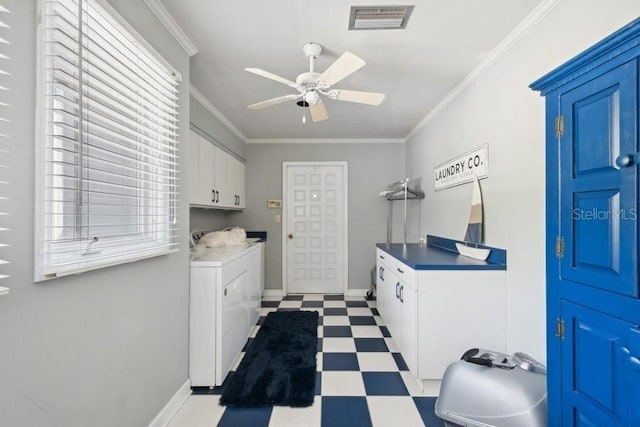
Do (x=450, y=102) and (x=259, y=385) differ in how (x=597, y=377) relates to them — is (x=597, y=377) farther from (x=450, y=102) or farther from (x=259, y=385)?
(x=450, y=102)

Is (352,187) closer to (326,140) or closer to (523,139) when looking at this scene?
(326,140)

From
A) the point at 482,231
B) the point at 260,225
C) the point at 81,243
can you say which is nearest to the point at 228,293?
the point at 81,243

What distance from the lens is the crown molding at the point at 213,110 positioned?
2.77 meters

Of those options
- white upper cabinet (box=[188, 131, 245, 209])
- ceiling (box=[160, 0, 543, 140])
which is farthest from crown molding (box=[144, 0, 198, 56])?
white upper cabinet (box=[188, 131, 245, 209])

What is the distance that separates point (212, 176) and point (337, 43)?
6.24 ft

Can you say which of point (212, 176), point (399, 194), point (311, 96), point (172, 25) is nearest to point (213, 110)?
point (212, 176)

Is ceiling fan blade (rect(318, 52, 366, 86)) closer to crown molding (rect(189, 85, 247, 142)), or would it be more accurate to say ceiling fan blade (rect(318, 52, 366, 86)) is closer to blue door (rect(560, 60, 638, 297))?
blue door (rect(560, 60, 638, 297))

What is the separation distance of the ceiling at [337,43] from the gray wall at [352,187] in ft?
4.48

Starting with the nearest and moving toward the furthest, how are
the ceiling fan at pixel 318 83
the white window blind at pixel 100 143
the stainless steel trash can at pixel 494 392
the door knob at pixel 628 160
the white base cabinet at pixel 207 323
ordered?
the door knob at pixel 628 160
the white window blind at pixel 100 143
the stainless steel trash can at pixel 494 392
the ceiling fan at pixel 318 83
the white base cabinet at pixel 207 323

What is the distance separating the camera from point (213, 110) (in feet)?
10.5

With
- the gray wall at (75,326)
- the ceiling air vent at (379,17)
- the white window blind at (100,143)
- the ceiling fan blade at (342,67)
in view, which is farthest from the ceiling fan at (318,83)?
the gray wall at (75,326)

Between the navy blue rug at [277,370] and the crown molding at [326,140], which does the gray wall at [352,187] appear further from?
the navy blue rug at [277,370]

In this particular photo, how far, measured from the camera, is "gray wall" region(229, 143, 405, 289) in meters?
4.49

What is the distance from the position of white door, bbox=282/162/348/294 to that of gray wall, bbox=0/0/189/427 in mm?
2775
